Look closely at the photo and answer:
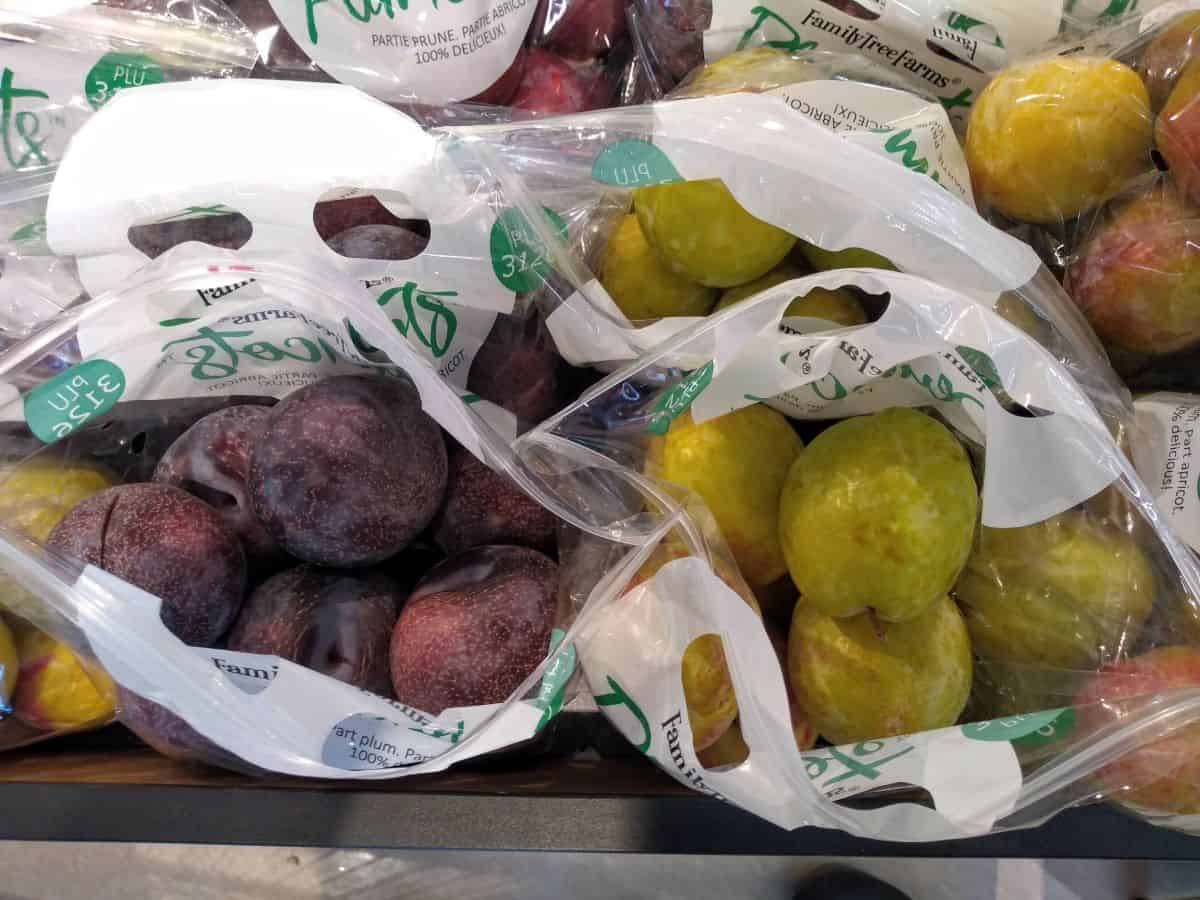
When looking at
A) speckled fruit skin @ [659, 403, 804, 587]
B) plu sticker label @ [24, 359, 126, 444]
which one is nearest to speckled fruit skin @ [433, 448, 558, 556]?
speckled fruit skin @ [659, 403, 804, 587]

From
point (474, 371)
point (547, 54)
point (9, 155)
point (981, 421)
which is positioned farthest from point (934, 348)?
point (9, 155)

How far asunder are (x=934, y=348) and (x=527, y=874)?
73cm

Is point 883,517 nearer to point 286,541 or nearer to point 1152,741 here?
point 1152,741

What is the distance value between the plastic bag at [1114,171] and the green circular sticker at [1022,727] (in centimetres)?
25

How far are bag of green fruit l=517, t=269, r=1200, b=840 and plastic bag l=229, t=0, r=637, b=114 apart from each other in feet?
0.97

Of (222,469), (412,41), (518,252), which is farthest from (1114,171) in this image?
(222,469)

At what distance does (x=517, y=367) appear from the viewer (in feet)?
1.92

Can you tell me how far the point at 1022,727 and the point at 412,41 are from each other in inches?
23.8

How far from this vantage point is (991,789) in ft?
1.46

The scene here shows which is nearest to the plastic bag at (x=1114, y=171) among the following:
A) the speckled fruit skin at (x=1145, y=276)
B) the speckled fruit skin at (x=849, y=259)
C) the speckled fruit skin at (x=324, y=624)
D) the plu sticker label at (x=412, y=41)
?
the speckled fruit skin at (x=1145, y=276)

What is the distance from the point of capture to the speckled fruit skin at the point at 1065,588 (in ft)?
1.57

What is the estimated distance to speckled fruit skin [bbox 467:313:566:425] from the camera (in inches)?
22.8

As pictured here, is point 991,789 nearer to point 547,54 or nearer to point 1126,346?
point 1126,346

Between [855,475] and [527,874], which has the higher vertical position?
[855,475]
